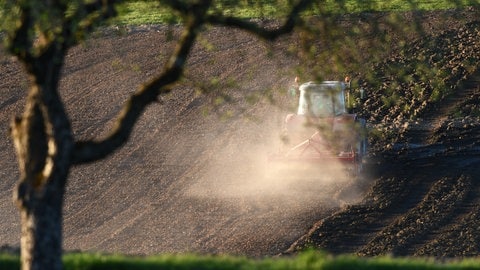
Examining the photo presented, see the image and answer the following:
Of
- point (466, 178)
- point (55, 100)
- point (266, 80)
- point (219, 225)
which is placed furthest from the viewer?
point (266, 80)

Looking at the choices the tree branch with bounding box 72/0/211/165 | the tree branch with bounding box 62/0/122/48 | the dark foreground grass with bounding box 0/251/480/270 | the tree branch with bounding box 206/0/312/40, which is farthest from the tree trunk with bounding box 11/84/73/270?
the tree branch with bounding box 206/0/312/40

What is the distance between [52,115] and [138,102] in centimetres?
80

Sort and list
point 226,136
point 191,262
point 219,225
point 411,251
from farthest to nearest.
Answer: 1. point 226,136
2. point 219,225
3. point 411,251
4. point 191,262

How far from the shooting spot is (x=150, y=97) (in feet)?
28.0

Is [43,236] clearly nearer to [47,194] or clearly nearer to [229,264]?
[47,194]

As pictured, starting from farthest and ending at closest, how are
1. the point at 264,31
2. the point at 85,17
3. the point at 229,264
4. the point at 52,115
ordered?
the point at 229,264 < the point at 264,31 < the point at 52,115 < the point at 85,17

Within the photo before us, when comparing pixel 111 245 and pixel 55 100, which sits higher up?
pixel 55 100

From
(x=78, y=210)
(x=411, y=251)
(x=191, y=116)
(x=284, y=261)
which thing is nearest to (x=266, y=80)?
(x=191, y=116)

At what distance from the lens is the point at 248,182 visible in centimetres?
1998

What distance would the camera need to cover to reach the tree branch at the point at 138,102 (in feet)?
27.1

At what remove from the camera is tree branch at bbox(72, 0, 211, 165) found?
27.1ft

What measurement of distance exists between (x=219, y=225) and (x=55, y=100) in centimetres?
945

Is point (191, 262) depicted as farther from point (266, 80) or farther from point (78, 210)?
point (266, 80)

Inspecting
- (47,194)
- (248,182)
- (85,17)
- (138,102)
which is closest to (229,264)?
(138,102)
